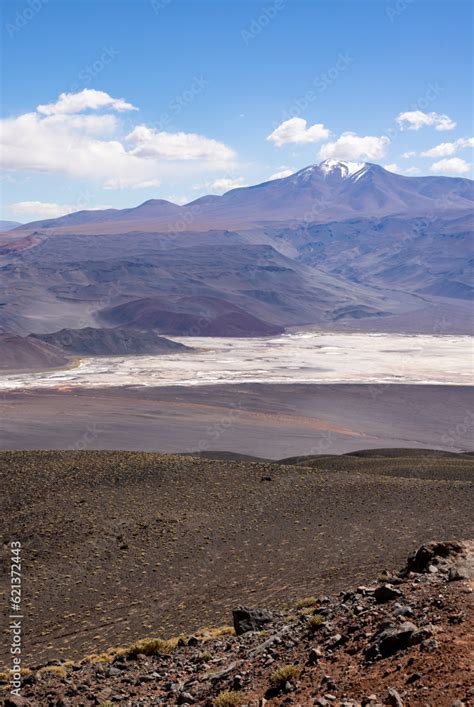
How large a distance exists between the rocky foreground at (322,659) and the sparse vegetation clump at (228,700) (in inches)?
0.4

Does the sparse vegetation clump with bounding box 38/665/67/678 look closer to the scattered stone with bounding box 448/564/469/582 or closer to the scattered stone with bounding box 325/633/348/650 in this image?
the scattered stone with bounding box 325/633/348/650

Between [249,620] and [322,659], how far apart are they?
3.32 metres

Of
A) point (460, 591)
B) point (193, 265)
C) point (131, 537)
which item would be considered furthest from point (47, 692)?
point (193, 265)

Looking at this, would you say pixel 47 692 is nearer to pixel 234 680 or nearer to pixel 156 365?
pixel 234 680

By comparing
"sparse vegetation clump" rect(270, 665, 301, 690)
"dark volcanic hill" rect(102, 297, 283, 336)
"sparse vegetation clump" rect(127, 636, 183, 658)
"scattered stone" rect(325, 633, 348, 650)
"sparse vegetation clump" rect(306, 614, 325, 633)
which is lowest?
"sparse vegetation clump" rect(127, 636, 183, 658)

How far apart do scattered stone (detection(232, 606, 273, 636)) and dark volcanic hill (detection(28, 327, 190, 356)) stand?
78.1 m

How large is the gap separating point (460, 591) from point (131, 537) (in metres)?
11.6

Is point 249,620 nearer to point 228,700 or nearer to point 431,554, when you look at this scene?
point 431,554

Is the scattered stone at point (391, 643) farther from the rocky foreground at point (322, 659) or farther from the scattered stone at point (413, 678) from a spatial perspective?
the scattered stone at point (413, 678)

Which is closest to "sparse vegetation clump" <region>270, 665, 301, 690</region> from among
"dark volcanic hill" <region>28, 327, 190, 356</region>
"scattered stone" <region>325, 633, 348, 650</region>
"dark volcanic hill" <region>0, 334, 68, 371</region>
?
"scattered stone" <region>325, 633, 348, 650</region>

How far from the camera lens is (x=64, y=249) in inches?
7800

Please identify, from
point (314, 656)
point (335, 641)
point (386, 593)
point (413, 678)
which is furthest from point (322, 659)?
point (386, 593)

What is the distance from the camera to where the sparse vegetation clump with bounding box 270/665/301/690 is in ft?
26.7

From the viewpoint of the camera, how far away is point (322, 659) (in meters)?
8.60
